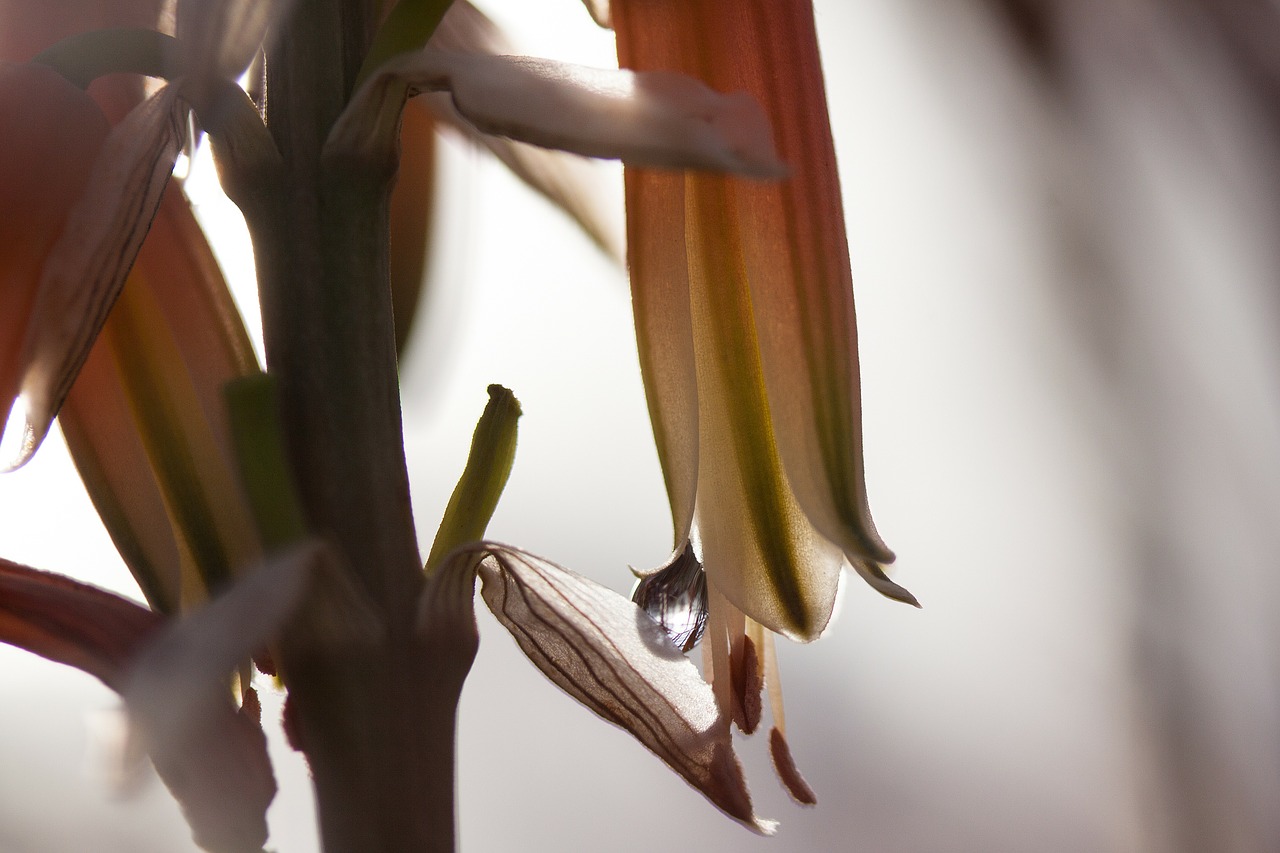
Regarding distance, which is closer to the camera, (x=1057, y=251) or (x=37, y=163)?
(x=37, y=163)

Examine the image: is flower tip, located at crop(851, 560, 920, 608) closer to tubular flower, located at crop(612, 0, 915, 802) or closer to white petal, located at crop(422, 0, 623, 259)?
tubular flower, located at crop(612, 0, 915, 802)

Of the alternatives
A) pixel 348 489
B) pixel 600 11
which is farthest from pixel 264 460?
pixel 600 11

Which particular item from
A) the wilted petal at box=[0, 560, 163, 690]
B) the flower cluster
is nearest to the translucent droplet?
the flower cluster

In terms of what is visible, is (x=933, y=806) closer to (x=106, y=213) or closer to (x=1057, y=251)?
(x=1057, y=251)

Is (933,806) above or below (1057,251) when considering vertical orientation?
below

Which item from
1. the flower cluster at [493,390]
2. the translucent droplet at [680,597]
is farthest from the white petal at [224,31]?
the translucent droplet at [680,597]

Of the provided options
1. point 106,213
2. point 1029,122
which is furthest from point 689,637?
point 1029,122
